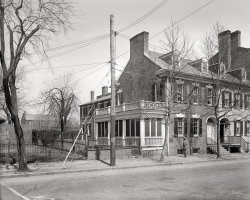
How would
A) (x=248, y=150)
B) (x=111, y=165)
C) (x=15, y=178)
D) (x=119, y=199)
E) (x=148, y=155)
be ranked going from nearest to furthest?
(x=119, y=199) < (x=15, y=178) < (x=111, y=165) < (x=148, y=155) < (x=248, y=150)

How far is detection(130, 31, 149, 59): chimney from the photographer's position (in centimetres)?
3288

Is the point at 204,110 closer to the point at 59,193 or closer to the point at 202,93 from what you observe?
the point at 202,93

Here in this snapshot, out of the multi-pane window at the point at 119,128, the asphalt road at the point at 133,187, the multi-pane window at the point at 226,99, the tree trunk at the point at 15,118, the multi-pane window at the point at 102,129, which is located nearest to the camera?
the asphalt road at the point at 133,187

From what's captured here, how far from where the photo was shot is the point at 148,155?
86.2ft

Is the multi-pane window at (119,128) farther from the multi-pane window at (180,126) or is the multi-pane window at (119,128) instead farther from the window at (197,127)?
the window at (197,127)

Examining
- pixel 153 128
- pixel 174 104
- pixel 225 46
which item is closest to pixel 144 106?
pixel 153 128

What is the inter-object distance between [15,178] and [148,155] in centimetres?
1389

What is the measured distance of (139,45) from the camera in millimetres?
33688

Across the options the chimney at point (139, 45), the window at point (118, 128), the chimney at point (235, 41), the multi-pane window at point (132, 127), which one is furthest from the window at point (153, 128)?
the chimney at point (235, 41)

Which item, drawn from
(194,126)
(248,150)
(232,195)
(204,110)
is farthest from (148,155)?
(232,195)

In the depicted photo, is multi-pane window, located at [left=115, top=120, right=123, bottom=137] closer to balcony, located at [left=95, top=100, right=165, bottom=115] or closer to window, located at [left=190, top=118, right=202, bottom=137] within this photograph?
balcony, located at [left=95, top=100, right=165, bottom=115]

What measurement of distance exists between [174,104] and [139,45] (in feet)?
28.0

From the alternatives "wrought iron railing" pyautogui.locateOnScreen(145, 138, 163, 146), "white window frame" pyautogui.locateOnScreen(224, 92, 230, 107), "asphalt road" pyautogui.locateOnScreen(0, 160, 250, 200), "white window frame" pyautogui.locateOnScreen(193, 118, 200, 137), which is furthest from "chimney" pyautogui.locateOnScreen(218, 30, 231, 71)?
"asphalt road" pyautogui.locateOnScreen(0, 160, 250, 200)

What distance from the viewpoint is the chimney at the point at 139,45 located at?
32.9 m
